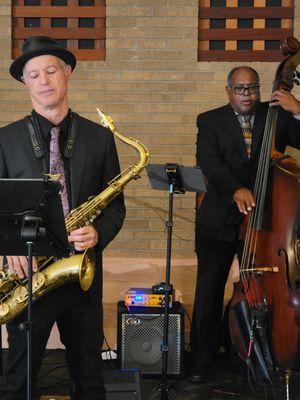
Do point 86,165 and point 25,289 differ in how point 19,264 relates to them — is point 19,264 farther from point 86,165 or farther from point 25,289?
point 86,165

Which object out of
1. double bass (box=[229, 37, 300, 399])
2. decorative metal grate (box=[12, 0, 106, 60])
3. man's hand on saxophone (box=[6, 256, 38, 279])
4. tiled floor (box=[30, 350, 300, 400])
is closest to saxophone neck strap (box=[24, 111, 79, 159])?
man's hand on saxophone (box=[6, 256, 38, 279])

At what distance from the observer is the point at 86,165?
243 centimetres

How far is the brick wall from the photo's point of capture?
177 inches

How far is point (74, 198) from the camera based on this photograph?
7.97 ft

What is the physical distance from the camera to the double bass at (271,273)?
9.21 ft

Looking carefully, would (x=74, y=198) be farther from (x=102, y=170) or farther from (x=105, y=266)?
(x=105, y=266)

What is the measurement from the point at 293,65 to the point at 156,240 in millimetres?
1925

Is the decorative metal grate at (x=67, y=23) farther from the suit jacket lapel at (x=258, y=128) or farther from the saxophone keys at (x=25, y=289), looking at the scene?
the saxophone keys at (x=25, y=289)

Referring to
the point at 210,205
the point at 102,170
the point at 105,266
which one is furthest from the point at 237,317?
the point at 105,266

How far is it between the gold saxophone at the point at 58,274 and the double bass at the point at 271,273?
91cm

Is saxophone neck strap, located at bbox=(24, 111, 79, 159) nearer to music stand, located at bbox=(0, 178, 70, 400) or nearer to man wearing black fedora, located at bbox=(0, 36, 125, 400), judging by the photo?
man wearing black fedora, located at bbox=(0, 36, 125, 400)

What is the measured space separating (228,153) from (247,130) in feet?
0.61

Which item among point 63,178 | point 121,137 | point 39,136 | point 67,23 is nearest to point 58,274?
point 63,178

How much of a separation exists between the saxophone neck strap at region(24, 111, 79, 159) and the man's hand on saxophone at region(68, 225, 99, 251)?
0.33 metres
